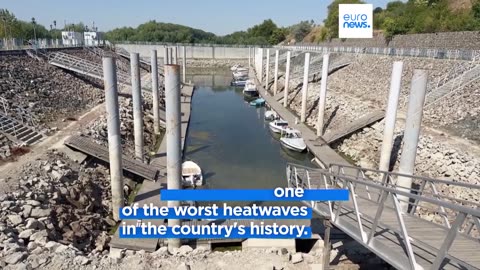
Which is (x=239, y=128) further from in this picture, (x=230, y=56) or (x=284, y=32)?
(x=284, y=32)

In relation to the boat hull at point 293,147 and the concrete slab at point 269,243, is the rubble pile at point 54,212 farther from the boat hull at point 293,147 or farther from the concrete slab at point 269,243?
the boat hull at point 293,147

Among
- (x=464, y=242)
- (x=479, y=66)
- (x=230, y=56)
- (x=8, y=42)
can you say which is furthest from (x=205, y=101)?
(x=230, y=56)

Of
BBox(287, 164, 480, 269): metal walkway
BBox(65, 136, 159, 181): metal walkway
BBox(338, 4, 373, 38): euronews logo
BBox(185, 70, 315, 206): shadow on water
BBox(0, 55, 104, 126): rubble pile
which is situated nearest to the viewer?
BBox(287, 164, 480, 269): metal walkway

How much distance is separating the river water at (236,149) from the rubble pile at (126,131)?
8.81 ft

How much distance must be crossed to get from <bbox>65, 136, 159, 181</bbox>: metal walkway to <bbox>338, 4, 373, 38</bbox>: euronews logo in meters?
36.5

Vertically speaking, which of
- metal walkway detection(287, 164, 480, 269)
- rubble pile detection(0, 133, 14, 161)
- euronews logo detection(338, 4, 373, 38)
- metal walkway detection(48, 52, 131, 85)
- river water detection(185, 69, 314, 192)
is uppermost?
euronews logo detection(338, 4, 373, 38)

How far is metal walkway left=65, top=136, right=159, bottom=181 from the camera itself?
16.0 metres

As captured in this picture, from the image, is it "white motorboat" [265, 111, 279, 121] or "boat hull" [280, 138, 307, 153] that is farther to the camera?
"white motorboat" [265, 111, 279, 121]

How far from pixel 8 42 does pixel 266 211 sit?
43.6 meters

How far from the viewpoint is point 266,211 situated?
11.3 meters

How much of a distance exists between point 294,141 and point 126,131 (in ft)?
35.4

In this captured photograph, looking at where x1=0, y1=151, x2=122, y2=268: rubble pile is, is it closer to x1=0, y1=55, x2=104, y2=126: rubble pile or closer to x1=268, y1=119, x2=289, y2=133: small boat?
x1=0, y1=55, x2=104, y2=126: rubble pile

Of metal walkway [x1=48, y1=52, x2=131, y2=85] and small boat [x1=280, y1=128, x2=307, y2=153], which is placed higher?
metal walkway [x1=48, y1=52, x2=131, y2=85]

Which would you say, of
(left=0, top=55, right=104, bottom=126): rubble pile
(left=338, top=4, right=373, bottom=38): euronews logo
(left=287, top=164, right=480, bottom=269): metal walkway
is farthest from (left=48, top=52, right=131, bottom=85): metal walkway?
(left=338, top=4, right=373, bottom=38): euronews logo
